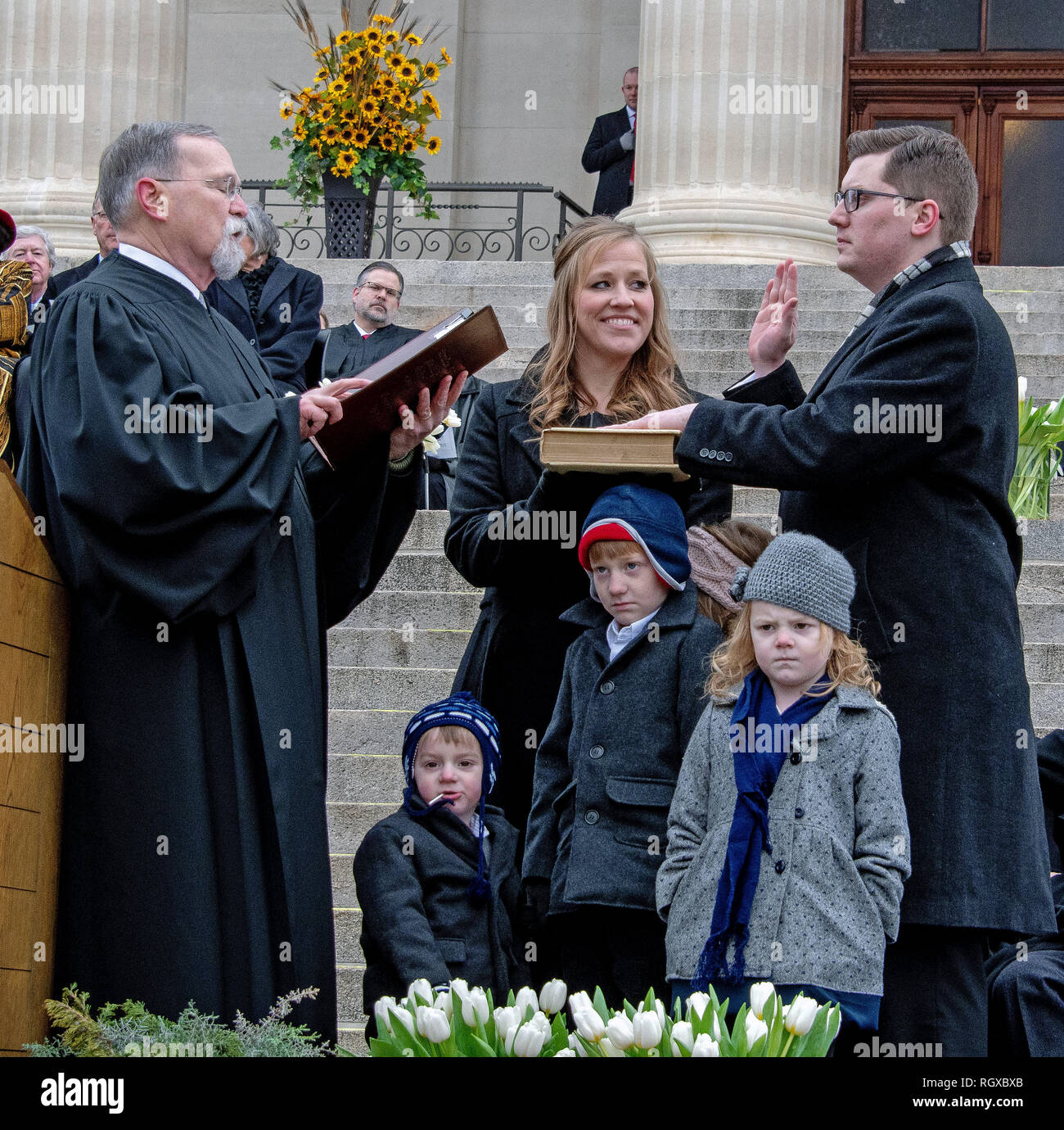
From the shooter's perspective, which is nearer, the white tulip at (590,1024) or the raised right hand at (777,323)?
the white tulip at (590,1024)

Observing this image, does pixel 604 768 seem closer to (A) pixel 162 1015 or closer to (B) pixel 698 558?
(B) pixel 698 558

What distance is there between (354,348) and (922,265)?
659cm

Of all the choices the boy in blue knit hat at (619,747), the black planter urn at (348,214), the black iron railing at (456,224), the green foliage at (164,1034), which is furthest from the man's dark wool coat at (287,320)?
the black iron railing at (456,224)

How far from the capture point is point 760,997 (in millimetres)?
3447

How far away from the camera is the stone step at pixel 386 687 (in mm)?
7793

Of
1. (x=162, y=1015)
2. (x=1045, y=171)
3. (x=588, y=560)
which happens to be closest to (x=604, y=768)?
(x=588, y=560)

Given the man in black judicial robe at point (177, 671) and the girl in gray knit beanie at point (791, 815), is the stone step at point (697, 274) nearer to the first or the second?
the girl in gray knit beanie at point (791, 815)

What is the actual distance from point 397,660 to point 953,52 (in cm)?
1213

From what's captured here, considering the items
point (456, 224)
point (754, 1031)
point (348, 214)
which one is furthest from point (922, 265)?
point (456, 224)

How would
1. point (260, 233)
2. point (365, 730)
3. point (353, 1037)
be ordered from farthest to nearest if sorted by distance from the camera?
point (260, 233) < point (365, 730) < point (353, 1037)

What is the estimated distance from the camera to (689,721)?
4.59 metres

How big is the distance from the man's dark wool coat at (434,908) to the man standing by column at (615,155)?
36.9 ft

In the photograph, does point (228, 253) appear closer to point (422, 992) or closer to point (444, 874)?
point (444, 874)

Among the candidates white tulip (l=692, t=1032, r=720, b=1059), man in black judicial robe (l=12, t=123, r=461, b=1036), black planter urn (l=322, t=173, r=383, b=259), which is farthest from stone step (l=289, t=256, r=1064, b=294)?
white tulip (l=692, t=1032, r=720, b=1059)
